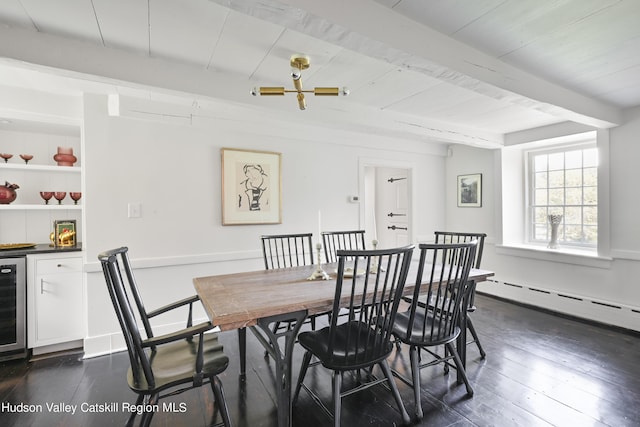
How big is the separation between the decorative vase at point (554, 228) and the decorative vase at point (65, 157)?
541cm

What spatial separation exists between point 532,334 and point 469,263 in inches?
72.3

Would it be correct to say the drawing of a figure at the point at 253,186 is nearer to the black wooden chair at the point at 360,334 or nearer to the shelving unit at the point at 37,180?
the shelving unit at the point at 37,180

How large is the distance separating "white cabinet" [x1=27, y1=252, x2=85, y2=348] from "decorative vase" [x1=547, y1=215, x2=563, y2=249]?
5.18 metres

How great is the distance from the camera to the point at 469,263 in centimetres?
191

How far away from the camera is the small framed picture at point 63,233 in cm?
279

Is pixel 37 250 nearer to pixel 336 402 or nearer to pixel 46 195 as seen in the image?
pixel 46 195

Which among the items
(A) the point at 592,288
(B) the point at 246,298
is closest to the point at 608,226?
(A) the point at 592,288

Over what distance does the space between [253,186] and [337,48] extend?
1.85 metres

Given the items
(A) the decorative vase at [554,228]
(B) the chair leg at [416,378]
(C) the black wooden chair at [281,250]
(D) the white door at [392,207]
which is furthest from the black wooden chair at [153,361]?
(A) the decorative vase at [554,228]

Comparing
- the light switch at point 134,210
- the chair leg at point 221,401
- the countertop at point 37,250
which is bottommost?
the chair leg at point 221,401

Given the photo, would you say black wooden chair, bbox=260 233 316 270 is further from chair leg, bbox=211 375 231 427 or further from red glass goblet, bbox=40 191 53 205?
red glass goblet, bbox=40 191 53 205

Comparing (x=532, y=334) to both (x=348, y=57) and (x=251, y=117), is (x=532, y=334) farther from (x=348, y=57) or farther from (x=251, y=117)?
(x=251, y=117)

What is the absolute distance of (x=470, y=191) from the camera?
Answer: 461cm

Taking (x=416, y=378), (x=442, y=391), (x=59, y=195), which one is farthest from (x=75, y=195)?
(x=442, y=391)
